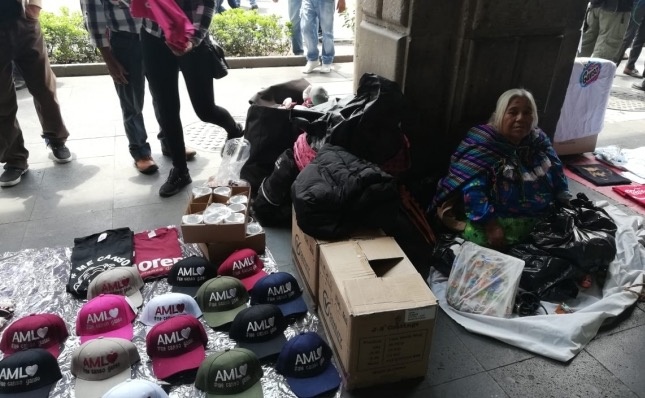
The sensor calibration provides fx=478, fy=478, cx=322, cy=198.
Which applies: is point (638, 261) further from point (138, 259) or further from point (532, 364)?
point (138, 259)

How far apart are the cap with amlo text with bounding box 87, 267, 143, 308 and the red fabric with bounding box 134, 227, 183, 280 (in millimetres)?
125

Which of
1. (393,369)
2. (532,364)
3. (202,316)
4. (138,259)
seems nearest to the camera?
(393,369)

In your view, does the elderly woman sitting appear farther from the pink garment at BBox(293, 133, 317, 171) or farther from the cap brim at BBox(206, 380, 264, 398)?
the cap brim at BBox(206, 380, 264, 398)

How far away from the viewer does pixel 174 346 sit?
79.7 inches

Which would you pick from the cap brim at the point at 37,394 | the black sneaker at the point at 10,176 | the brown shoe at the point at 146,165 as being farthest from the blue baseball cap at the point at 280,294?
the black sneaker at the point at 10,176

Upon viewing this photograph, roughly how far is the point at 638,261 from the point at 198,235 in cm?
244

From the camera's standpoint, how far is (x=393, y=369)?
6.48 ft

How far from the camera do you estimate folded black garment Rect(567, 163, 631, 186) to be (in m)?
3.83

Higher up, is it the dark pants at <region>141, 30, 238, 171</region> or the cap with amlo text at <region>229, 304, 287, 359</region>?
the dark pants at <region>141, 30, 238, 171</region>

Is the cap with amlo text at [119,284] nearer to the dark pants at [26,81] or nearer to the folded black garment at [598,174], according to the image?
the dark pants at [26,81]

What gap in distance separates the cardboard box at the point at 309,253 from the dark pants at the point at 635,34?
16.7 feet

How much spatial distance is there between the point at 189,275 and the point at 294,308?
59 centimetres

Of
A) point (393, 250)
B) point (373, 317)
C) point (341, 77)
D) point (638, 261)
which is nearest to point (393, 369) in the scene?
point (373, 317)

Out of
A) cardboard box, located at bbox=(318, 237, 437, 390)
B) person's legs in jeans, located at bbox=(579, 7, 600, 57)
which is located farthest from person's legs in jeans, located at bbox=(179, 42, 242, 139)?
person's legs in jeans, located at bbox=(579, 7, 600, 57)
